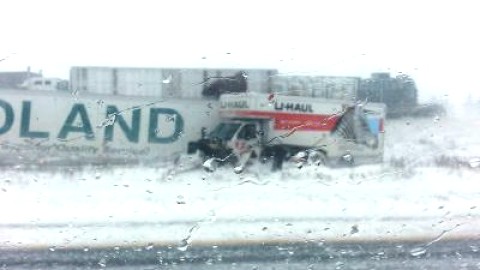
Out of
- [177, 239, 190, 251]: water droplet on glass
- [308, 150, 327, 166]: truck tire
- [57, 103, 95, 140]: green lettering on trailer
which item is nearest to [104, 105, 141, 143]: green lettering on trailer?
[57, 103, 95, 140]: green lettering on trailer

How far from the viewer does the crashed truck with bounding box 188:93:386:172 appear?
926 centimetres

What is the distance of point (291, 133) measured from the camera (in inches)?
375

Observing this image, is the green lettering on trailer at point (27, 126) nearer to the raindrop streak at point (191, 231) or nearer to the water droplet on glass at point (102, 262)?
the raindrop streak at point (191, 231)

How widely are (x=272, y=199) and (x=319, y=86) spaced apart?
1.41 meters

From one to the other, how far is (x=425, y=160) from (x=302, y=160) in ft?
5.10

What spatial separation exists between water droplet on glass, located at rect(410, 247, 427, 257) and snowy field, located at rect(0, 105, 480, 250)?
41cm

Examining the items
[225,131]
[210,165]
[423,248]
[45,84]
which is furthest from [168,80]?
[423,248]

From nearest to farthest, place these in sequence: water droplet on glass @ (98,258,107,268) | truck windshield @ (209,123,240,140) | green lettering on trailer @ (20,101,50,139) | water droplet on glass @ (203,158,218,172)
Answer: water droplet on glass @ (98,258,107,268), water droplet on glass @ (203,158,218,172), truck windshield @ (209,123,240,140), green lettering on trailer @ (20,101,50,139)

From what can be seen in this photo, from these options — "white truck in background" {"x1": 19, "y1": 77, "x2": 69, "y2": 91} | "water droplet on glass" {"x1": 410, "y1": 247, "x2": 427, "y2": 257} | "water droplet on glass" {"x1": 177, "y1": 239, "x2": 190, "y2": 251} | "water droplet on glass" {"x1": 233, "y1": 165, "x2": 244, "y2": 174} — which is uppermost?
"white truck in background" {"x1": 19, "y1": 77, "x2": 69, "y2": 91}

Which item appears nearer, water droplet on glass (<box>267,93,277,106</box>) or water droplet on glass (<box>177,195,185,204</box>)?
water droplet on glass (<box>177,195,185,204</box>)

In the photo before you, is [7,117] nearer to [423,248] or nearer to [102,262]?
[102,262]

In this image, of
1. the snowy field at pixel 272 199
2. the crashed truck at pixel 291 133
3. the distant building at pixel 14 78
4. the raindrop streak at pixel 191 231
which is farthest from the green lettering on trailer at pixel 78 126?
the raindrop streak at pixel 191 231

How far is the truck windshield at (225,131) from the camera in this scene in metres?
9.57

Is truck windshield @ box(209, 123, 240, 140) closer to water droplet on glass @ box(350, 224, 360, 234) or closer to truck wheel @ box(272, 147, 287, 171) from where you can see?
truck wheel @ box(272, 147, 287, 171)
